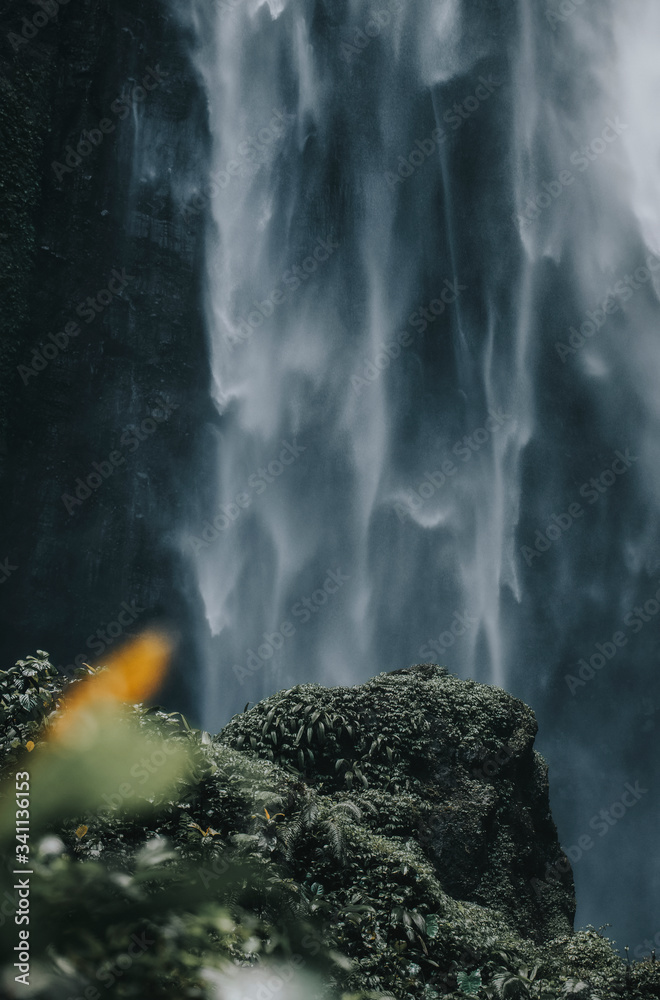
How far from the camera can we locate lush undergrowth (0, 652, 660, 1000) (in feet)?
5.81

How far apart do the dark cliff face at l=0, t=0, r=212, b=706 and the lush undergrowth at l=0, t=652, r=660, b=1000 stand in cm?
1543

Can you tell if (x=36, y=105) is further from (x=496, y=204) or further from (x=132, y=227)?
(x=496, y=204)

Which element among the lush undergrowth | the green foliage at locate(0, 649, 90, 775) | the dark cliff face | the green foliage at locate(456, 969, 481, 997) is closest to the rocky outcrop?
the lush undergrowth

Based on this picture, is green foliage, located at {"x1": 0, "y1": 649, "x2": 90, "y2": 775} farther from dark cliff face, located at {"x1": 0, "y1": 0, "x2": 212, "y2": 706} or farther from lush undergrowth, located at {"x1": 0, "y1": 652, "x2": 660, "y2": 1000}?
dark cliff face, located at {"x1": 0, "y1": 0, "x2": 212, "y2": 706}

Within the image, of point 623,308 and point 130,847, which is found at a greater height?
point 623,308

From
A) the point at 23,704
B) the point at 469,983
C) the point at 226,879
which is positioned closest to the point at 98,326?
the point at 23,704

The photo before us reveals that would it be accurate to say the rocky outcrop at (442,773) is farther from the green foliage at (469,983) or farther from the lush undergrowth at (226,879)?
the green foliage at (469,983)

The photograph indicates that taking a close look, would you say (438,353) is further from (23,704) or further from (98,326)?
(23,704)

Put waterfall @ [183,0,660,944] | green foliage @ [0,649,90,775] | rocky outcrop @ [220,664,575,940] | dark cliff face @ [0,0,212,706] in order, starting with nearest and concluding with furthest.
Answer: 1. green foliage @ [0,649,90,775]
2. rocky outcrop @ [220,664,575,940]
3. dark cliff face @ [0,0,212,706]
4. waterfall @ [183,0,660,944]

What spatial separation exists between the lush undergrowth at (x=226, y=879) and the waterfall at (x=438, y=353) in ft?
55.1

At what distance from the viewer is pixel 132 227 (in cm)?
2267

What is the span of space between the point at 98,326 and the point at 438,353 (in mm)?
13008

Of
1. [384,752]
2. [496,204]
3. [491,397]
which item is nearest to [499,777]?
[384,752]

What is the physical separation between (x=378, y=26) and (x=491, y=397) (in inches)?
581
